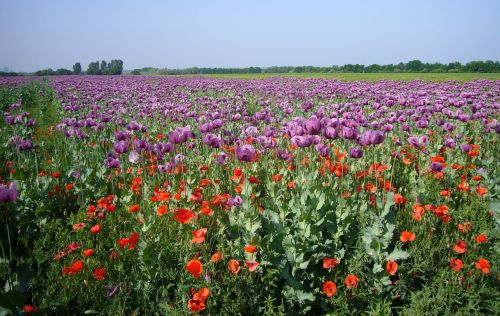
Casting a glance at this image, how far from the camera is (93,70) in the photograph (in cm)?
6122

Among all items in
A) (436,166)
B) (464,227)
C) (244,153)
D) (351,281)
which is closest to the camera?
(351,281)

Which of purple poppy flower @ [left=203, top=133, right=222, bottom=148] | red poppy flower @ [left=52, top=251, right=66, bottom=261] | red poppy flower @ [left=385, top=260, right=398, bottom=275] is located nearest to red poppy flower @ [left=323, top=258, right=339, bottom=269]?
red poppy flower @ [left=385, top=260, right=398, bottom=275]

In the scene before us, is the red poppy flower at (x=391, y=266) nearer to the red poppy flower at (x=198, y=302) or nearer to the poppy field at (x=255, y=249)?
the poppy field at (x=255, y=249)

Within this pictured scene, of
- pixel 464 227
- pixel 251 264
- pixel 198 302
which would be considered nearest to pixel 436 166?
pixel 464 227

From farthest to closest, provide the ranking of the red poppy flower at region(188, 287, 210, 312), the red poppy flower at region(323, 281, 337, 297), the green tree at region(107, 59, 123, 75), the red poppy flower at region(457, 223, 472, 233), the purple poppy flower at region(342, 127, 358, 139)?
the green tree at region(107, 59, 123, 75) → the purple poppy flower at region(342, 127, 358, 139) → the red poppy flower at region(457, 223, 472, 233) → the red poppy flower at region(323, 281, 337, 297) → the red poppy flower at region(188, 287, 210, 312)

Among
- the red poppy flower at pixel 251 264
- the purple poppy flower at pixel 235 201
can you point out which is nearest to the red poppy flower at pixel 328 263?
the red poppy flower at pixel 251 264

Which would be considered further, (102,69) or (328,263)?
(102,69)

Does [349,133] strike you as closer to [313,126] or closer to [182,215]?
[313,126]

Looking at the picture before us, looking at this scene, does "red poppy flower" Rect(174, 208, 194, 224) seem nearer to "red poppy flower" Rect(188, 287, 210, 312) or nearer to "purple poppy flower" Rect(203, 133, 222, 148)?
"red poppy flower" Rect(188, 287, 210, 312)

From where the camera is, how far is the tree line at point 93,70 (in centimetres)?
5654

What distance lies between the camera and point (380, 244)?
10.00 feet

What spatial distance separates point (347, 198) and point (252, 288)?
146 centimetres

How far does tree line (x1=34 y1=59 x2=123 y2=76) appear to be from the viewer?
56537 millimetres

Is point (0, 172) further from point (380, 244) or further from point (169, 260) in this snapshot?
point (380, 244)
